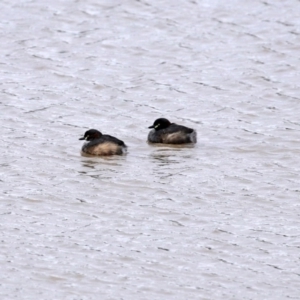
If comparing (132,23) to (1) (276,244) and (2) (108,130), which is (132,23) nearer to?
(2) (108,130)

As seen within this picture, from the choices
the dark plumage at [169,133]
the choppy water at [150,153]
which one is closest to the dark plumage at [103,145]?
the choppy water at [150,153]

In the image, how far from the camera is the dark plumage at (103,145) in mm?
15094

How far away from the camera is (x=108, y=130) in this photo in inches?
648

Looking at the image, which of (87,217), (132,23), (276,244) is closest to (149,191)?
(87,217)

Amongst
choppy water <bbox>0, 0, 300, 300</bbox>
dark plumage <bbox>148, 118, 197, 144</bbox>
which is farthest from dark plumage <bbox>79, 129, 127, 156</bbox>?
dark plumage <bbox>148, 118, 197, 144</bbox>

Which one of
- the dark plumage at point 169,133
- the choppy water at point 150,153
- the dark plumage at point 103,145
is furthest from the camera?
the dark plumage at point 169,133

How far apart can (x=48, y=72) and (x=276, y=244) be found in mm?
8607

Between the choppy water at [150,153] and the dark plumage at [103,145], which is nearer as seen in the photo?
the choppy water at [150,153]

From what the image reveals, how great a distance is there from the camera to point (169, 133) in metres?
15.8

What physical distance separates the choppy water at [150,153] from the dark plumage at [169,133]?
0.50 ft

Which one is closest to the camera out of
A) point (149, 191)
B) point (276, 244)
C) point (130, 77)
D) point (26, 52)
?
point (276, 244)

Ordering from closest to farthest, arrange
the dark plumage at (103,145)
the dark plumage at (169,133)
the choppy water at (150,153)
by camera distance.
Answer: the choppy water at (150,153) < the dark plumage at (103,145) < the dark plumage at (169,133)

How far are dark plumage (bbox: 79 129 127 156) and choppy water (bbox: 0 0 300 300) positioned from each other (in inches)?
7.6

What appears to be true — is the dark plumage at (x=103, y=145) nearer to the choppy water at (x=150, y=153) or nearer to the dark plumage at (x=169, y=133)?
the choppy water at (x=150, y=153)
